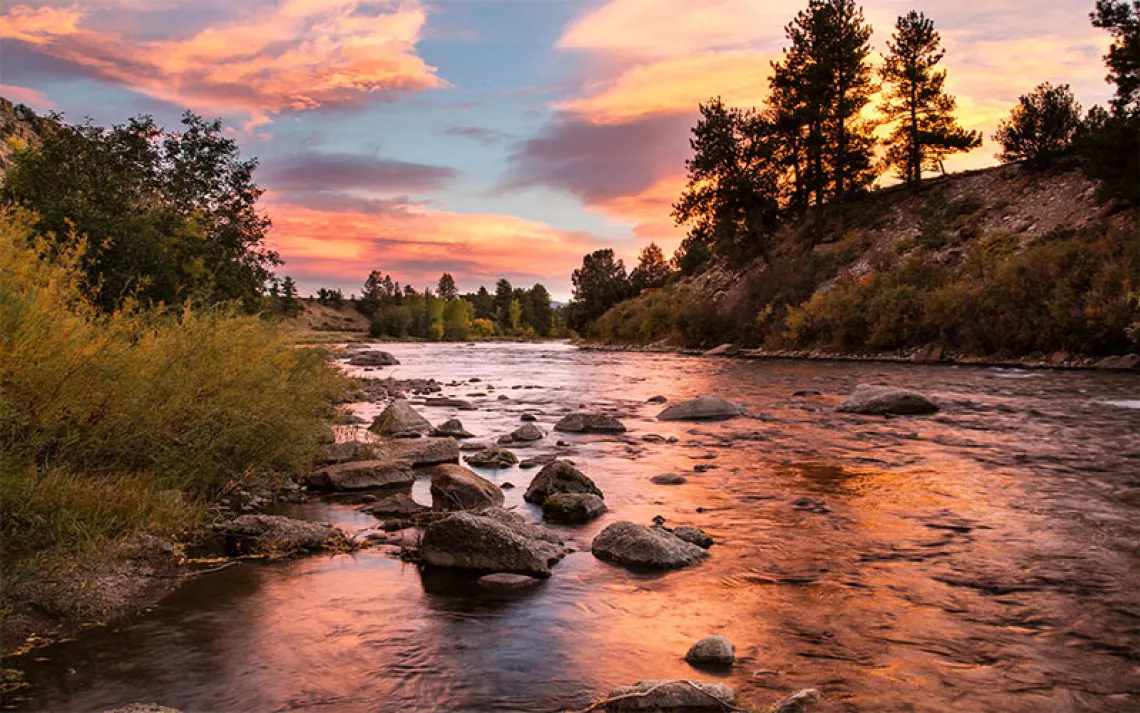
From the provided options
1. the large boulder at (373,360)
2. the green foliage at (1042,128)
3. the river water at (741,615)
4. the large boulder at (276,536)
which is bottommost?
the river water at (741,615)

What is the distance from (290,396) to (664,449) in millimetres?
7594

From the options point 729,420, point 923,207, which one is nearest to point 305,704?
point 729,420

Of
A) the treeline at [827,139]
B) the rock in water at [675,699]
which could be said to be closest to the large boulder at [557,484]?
the rock in water at [675,699]

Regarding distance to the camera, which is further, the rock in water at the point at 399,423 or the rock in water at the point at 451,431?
the rock in water at the point at 399,423

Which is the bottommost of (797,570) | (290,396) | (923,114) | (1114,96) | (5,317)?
(797,570)

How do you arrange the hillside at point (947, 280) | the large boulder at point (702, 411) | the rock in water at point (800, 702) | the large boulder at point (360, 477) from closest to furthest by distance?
the rock in water at point (800, 702)
the large boulder at point (360, 477)
the large boulder at point (702, 411)
the hillside at point (947, 280)

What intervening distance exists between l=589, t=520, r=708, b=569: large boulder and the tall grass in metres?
4.69

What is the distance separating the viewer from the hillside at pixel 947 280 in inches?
1320

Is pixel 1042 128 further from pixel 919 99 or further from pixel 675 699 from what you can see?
pixel 675 699

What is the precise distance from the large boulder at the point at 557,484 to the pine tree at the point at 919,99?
Answer: 195 ft

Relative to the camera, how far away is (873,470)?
42.9 ft

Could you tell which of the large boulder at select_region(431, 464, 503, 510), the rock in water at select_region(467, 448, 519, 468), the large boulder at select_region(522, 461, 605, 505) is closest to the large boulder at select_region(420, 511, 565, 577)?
the large boulder at select_region(431, 464, 503, 510)

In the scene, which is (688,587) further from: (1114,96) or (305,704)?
(1114,96)

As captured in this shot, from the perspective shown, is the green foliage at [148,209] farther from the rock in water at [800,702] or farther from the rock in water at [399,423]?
the rock in water at [800,702]
